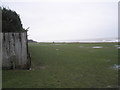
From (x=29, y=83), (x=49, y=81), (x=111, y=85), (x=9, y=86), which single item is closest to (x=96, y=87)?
(x=111, y=85)

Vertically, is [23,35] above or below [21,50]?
above

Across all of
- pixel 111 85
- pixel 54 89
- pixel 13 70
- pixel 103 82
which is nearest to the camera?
pixel 54 89

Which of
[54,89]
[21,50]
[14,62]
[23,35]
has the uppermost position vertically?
[23,35]

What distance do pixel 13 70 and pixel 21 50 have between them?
100 centimetres

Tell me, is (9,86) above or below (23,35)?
below

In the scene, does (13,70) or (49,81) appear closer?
(49,81)

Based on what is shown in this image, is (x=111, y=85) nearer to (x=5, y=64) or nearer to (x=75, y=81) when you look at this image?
(x=75, y=81)

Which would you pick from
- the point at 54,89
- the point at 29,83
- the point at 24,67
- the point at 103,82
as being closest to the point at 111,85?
the point at 103,82

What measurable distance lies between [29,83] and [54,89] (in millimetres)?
987

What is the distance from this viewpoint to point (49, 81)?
4516mm

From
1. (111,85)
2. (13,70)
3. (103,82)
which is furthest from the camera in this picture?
(13,70)

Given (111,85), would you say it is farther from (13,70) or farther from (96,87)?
(13,70)

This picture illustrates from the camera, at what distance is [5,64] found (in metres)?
6.17

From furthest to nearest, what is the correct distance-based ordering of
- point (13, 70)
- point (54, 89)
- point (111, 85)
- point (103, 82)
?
point (13, 70) → point (103, 82) → point (111, 85) → point (54, 89)
